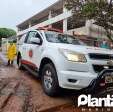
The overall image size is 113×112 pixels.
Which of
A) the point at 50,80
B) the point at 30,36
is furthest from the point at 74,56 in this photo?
the point at 30,36

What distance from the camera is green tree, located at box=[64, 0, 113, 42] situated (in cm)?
1340

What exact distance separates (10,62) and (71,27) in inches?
955

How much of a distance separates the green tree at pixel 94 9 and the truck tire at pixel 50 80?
703cm

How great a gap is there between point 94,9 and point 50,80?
7552 mm

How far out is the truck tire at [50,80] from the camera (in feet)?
20.8

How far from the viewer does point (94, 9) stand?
44.0 ft

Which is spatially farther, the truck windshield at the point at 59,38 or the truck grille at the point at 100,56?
the truck windshield at the point at 59,38

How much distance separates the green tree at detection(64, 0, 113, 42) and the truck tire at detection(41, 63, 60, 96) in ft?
23.1

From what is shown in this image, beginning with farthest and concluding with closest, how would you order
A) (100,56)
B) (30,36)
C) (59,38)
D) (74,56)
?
(30,36), (59,38), (100,56), (74,56)

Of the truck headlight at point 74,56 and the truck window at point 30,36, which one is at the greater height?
the truck window at point 30,36

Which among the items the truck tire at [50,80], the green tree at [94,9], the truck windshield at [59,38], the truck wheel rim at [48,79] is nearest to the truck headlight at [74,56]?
the truck tire at [50,80]

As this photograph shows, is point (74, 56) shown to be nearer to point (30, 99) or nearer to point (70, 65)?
point (70, 65)

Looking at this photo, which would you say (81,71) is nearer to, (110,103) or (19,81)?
(110,103)

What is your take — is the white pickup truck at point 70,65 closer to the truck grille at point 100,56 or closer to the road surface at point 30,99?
the truck grille at point 100,56
